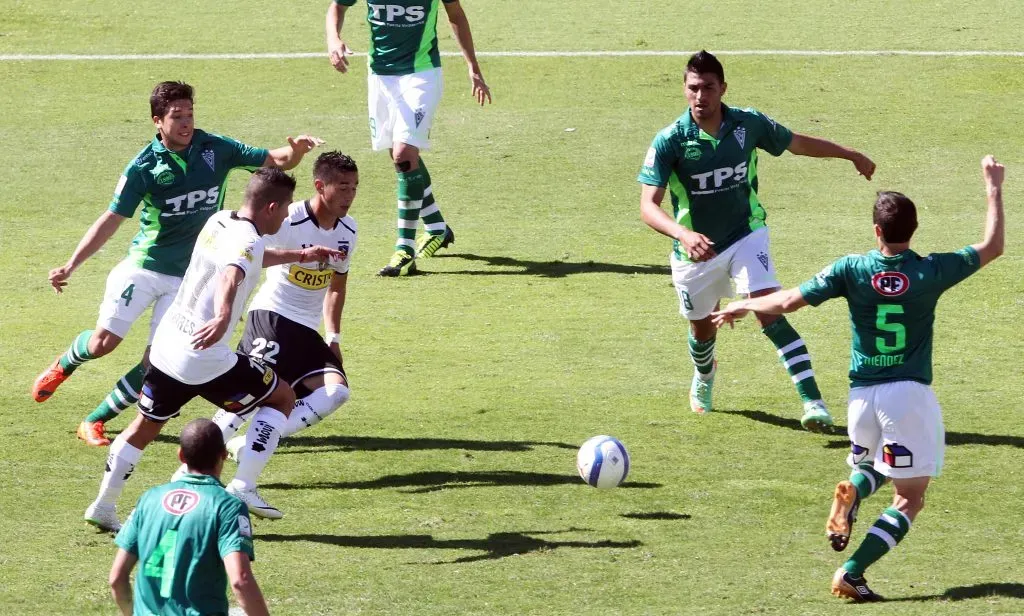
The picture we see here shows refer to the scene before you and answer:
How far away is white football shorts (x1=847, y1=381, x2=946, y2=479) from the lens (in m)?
7.90

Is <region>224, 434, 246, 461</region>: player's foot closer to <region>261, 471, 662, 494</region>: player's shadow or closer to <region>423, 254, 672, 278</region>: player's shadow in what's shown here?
<region>261, 471, 662, 494</region>: player's shadow

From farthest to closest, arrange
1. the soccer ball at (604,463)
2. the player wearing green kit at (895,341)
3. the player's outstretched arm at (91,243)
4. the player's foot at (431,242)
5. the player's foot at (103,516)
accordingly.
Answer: the player's foot at (431,242) < the player's outstretched arm at (91,243) < the soccer ball at (604,463) < the player's foot at (103,516) < the player wearing green kit at (895,341)

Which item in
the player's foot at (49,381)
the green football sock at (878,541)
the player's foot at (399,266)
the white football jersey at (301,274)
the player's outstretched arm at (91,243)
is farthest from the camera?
the player's foot at (399,266)

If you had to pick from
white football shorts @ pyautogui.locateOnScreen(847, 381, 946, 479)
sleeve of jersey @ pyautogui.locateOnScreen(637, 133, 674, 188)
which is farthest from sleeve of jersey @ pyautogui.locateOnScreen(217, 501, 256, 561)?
sleeve of jersey @ pyautogui.locateOnScreen(637, 133, 674, 188)

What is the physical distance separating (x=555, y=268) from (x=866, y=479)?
23.1 ft

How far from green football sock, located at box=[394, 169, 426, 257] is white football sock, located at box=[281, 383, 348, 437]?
4.99 meters

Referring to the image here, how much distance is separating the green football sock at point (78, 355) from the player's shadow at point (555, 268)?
473 cm

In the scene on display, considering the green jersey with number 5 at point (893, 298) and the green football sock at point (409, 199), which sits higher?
the green jersey with number 5 at point (893, 298)

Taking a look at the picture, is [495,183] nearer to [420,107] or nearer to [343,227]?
[420,107]

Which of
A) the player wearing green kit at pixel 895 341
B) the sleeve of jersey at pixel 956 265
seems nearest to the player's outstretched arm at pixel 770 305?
the player wearing green kit at pixel 895 341


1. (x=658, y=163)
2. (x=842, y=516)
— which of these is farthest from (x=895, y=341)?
Answer: (x=658, y=163)

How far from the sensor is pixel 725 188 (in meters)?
10.6

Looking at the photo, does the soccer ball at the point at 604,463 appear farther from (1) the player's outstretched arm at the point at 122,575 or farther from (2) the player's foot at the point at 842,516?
(1) the player's outstretched arm at the point at 122,575

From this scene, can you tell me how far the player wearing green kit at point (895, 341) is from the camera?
7.81m
